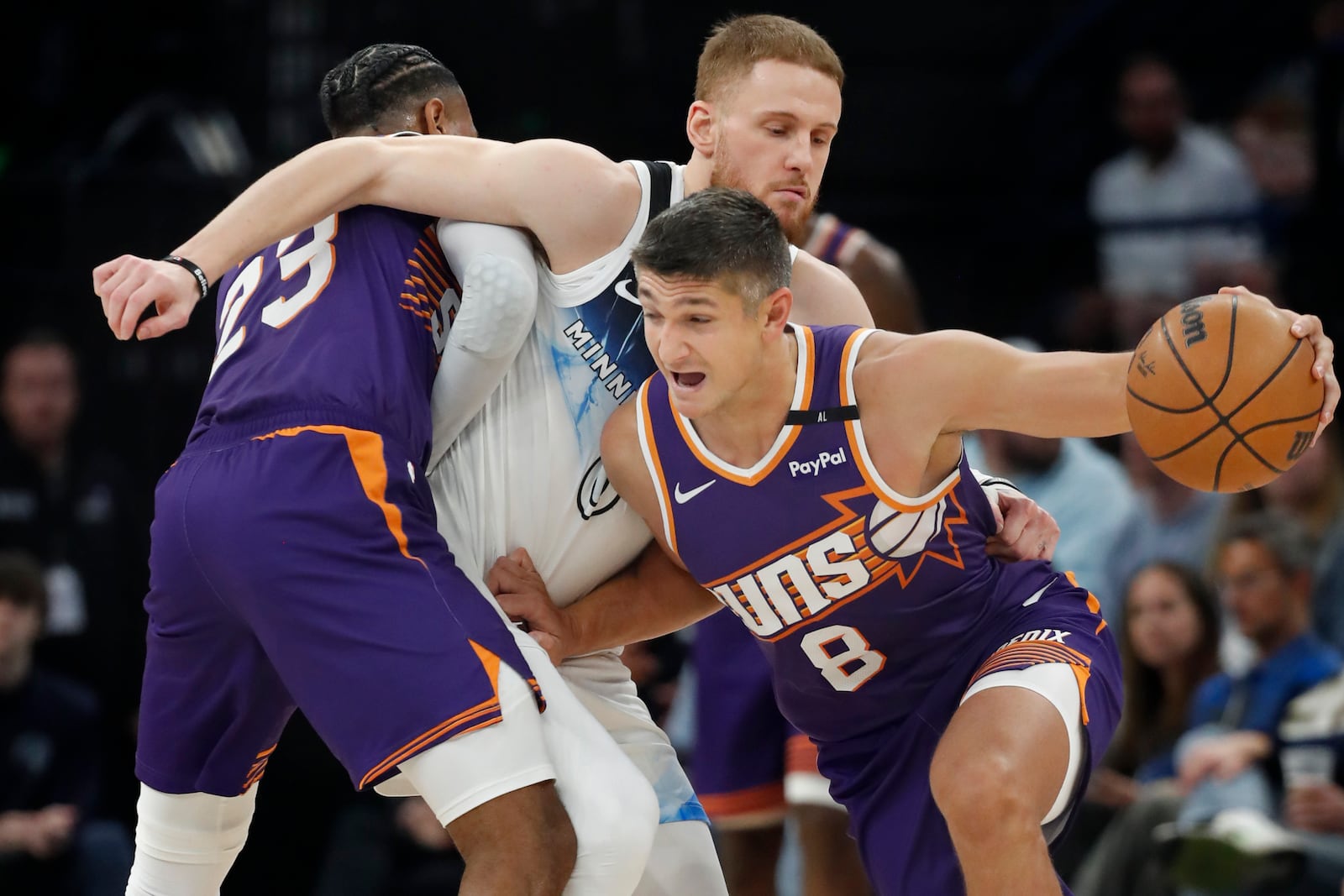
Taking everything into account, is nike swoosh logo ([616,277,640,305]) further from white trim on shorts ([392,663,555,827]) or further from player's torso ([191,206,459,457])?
white trim on shorts ([392,663,555,827])

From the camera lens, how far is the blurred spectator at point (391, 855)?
7281 millimetres

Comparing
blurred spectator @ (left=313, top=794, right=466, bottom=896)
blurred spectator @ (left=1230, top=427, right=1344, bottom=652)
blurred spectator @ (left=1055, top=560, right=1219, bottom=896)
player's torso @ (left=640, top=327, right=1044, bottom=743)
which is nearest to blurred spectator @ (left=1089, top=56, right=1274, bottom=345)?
blurred spectator @ (left=1230, top=427, right=1344, bottom=652)

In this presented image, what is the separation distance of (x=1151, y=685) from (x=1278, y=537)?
734 millimetres

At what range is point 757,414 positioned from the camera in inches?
156

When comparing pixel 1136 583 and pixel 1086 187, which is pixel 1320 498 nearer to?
pixel 1136 583

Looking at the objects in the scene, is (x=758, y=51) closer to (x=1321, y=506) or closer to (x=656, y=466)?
(x=656, y=466)

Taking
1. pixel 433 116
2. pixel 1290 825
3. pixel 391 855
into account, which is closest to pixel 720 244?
pixel 433 116

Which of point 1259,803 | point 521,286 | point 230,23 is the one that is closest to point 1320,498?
point 1259,803

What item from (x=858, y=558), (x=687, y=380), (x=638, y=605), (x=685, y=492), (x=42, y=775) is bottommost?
(x=42, y=775)

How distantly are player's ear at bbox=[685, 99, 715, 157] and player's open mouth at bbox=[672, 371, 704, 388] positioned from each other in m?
0.64

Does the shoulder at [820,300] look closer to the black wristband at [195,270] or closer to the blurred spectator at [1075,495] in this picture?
the black wristband at [195,270]

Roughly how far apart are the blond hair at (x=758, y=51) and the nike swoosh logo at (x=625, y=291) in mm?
543

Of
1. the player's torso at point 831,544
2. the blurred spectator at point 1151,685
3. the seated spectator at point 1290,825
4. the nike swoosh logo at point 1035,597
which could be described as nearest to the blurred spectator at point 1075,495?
the blurred spectator at point 1151,685

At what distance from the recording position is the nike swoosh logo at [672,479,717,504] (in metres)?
3.98
